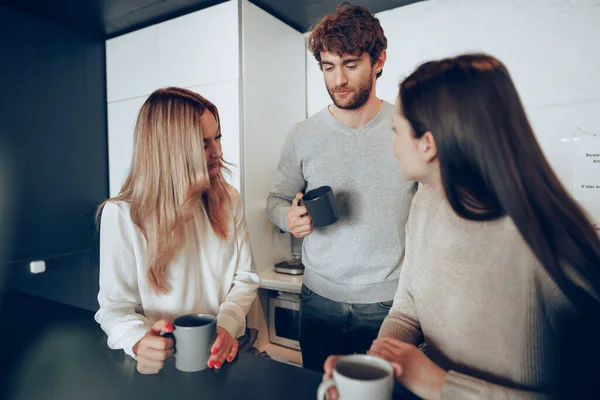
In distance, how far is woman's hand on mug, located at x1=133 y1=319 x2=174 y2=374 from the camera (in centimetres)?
71

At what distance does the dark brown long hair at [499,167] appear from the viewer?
0.58 metres

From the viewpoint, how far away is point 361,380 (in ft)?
1.64

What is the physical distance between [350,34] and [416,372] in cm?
103

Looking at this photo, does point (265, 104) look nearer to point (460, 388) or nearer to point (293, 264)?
point (293, 264)

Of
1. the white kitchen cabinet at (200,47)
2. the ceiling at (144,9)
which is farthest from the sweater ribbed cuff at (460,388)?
the ceiling at (144,9)

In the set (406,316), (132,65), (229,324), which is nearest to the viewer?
(406,316)

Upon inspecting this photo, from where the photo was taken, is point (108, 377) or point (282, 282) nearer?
point (108, 377)

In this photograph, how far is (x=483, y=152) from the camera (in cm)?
62

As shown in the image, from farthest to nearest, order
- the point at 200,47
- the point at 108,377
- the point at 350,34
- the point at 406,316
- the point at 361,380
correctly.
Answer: the point at 200,47
the point at 350,34
the point at 406,316
the point at 108,377
the point at 361,380

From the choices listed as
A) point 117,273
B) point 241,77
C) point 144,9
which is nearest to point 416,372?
point 117,273

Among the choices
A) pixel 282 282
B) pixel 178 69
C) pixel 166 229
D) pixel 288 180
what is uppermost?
pixel 178 69

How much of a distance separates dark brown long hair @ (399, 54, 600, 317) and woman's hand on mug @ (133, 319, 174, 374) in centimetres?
56

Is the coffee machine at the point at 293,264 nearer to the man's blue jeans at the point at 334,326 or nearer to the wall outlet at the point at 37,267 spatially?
the man's blue jeans at the point at 334,326

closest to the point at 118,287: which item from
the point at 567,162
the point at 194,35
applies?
the point at 194,35
